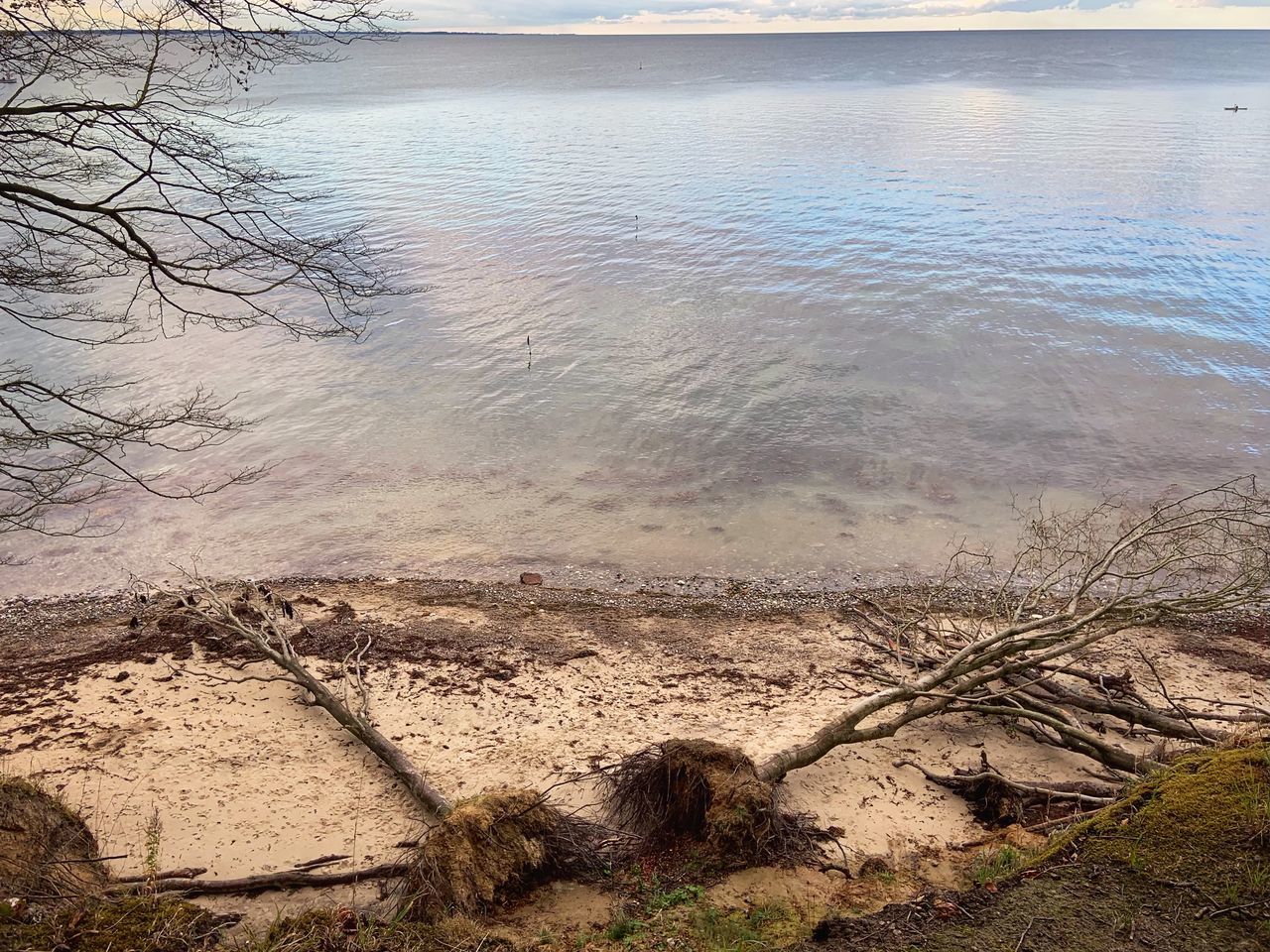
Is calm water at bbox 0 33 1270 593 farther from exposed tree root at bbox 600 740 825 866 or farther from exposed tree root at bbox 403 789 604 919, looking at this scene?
exposed tree root at bbox 403 789 604 919

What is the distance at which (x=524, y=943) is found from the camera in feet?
14.9

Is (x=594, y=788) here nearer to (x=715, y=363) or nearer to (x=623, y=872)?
(x=623, y=872)

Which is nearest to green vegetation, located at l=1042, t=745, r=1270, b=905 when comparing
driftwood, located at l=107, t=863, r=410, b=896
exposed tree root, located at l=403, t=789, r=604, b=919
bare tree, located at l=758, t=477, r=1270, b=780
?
bare tree, located at l=758, t=477, r=1270, b=780

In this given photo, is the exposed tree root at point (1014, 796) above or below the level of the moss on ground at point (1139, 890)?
below

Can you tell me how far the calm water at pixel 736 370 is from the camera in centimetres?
1281

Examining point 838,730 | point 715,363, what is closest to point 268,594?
point 838,730

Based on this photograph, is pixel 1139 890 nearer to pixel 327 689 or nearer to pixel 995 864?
pixel 995 864

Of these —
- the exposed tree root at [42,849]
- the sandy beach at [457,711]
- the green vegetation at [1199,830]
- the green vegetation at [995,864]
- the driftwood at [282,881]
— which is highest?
the green vegetation at [1199,830]

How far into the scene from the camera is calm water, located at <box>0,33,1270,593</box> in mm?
12812

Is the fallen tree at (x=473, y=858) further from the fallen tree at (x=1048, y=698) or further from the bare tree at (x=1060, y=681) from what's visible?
the bare tree at (x=1060, y=681)

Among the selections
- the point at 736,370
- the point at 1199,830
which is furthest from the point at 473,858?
the point at 736,370

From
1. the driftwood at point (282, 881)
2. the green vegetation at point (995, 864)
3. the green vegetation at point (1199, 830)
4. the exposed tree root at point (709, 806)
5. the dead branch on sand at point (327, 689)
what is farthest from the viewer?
the dead branch on sand at point (327, 689)

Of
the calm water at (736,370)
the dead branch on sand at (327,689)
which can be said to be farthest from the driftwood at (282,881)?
the calm water at (736,370)

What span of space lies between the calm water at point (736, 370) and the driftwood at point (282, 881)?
6589 mm
